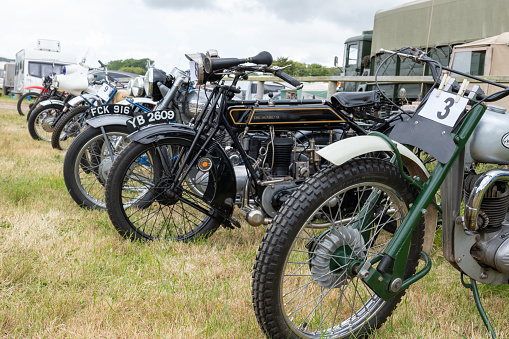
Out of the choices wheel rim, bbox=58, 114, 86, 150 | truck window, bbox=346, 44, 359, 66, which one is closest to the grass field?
wheel rim, bbox=58, 114, 86, 150

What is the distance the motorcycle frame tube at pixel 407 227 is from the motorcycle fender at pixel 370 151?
92mm

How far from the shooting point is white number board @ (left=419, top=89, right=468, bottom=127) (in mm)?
1797

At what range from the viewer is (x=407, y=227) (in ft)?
5.84

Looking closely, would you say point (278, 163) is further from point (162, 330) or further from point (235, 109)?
point (162, 330)

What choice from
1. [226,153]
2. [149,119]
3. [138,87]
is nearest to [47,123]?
[138,87]

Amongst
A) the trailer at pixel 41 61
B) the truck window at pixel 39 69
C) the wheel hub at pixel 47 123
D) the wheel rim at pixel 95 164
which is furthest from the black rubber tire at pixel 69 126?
the truck window at pixel 39 69

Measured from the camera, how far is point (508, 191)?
198 cm

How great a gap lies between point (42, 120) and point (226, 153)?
6.30 meters

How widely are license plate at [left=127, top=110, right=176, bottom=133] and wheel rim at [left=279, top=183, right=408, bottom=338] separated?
1637mm

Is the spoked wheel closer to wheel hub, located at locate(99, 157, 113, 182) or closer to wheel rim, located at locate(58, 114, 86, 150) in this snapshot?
wheel hub, located at locate(99, 157, 113, 182)

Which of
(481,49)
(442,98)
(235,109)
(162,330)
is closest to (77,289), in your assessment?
(162,330)

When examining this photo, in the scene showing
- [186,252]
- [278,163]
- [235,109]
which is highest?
[235,109]

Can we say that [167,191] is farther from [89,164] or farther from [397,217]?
[397,217]

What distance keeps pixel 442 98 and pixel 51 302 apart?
1.92m
